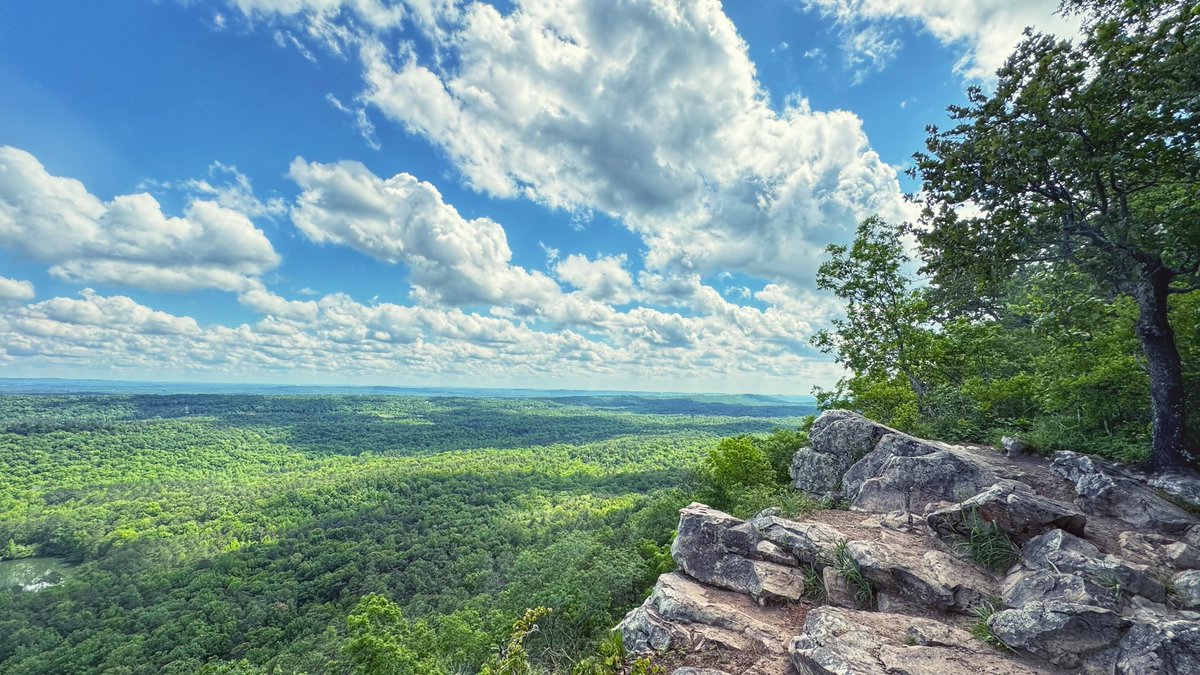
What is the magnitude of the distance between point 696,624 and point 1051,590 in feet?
15.0

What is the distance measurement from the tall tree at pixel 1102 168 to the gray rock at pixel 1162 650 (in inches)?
265

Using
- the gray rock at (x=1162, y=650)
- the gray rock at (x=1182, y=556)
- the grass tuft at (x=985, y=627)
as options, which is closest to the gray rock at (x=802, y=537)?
the grass tuft at (x=985, y=627)

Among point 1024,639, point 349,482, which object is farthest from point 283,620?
point 1024,639

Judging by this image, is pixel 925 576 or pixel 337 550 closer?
pixel 925 576

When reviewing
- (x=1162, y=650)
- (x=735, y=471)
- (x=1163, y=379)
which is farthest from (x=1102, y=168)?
(x=735, y=471)

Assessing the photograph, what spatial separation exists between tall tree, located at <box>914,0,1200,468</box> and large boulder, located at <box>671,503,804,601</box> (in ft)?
26.4

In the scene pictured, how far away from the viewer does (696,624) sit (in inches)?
266

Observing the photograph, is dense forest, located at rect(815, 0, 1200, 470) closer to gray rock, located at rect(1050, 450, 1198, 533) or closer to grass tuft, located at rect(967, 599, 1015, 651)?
gray rock, located at rect(1050, 450, 1198, 533)

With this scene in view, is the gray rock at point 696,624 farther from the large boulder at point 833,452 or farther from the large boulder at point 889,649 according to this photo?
the large boulder at point 833,452

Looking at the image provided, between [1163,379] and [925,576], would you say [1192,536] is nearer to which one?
[1163,379]

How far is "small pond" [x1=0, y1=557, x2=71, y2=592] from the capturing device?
252ft

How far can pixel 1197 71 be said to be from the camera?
6.79 m

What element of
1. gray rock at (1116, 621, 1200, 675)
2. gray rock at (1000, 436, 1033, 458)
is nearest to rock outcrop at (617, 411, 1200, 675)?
gray rock at (1116, 621, 1200, 675)

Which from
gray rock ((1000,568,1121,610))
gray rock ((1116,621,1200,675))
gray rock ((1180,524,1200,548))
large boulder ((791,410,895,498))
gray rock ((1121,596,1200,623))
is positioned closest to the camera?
gray rock ((1116,621,1200,675))
